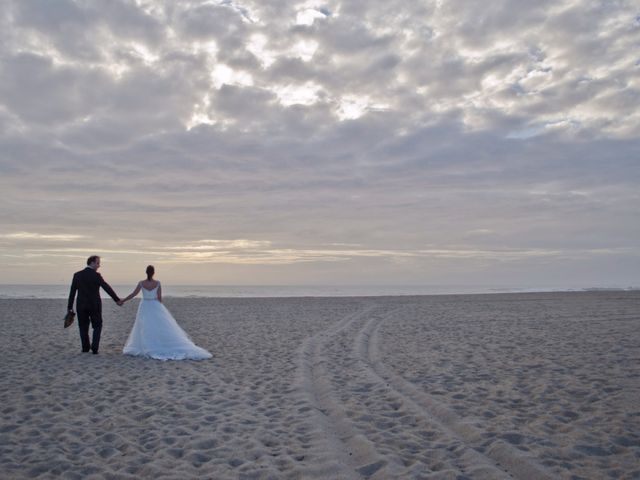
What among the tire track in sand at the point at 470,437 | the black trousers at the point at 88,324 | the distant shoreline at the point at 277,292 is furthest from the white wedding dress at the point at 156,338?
the distant shoreline at the point at 277,292

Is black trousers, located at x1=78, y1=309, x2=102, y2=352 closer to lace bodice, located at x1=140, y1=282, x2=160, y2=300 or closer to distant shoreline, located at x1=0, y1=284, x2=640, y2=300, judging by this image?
lace bodice, located at x1=140, y1=282, x2=160, y2=300

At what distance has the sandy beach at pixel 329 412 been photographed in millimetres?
4527

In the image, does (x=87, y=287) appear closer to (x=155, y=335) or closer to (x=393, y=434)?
(x=155, y=335)

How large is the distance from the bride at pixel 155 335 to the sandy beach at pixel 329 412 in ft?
1.23

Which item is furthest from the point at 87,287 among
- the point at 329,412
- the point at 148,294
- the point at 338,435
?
the point at 338,435

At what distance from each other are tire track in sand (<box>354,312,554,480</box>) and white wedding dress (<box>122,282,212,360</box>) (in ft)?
13.8

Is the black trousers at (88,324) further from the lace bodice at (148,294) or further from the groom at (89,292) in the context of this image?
the lace bodice at (148,294)

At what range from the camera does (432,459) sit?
466cm

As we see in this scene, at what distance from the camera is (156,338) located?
10523 mm

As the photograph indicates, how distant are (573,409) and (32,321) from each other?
769 inches

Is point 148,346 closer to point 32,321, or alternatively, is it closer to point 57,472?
point 57,472

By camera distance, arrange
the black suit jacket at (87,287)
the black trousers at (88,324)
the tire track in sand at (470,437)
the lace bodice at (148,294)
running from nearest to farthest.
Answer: the tire track in sand at (470,437) < the black suit jacket at (87,287) < the black trousers at (88,324) < the lace bodice at (148,294)

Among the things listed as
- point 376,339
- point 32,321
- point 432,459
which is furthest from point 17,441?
point 32,321

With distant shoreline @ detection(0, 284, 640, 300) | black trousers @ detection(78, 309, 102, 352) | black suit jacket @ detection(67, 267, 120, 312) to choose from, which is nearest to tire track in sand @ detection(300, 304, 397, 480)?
black trousers @ detection(78, 309, 102, 352)
